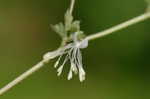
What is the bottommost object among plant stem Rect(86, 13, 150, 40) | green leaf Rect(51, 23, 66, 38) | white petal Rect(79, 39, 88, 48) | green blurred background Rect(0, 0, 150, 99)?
plant stem Rect(86, 13, 150, 40)

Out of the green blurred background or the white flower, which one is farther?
the green blurred background

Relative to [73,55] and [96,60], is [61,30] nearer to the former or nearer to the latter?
[73,55]

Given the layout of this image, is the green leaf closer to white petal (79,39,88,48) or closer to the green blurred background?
white petal (79,39,88,48)

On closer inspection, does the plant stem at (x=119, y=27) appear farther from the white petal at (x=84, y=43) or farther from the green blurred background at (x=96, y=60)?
the green blurred background at (x=96, y=60)

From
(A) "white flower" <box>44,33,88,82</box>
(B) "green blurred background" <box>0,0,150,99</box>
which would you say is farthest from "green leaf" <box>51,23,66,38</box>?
(B) "green blurred background" <box>0,0,150,99</box>

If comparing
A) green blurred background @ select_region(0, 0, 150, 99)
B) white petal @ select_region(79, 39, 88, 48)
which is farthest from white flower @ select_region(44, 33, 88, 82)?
green blurred background @ select_region(0, 0, 150, 99)

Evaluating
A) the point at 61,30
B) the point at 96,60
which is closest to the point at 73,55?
the point at 61,30

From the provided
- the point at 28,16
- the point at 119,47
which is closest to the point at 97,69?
the point at 119,47

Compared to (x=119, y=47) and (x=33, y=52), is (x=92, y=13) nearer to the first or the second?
(x=119, y=47)

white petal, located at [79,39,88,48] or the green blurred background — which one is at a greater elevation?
the green blurred background

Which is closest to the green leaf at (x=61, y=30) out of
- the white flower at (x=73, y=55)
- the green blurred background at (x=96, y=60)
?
the white flower at (x=73, y=55)
